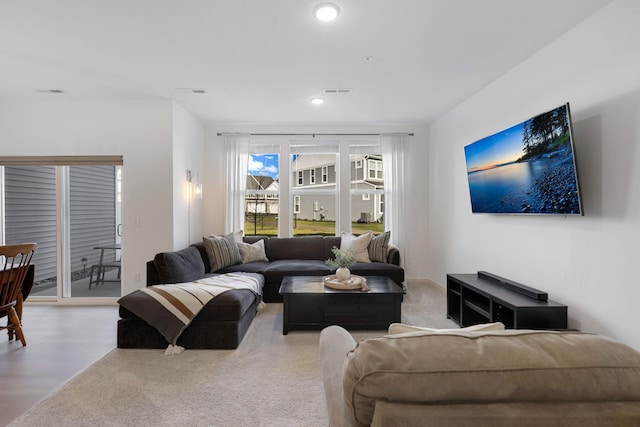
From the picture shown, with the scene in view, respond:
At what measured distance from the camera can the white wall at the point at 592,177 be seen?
2109mm

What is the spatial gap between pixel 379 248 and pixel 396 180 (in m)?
1.22

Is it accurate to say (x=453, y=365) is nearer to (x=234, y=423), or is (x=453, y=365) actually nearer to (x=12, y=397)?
(x=234, y=423)

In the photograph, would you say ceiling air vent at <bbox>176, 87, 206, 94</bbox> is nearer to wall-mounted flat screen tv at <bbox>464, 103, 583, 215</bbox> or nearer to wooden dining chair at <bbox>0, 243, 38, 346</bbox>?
wooden dining chair at <bbox>0, 243, 38, 346</bbox>

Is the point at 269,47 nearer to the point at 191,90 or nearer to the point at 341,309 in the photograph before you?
the point at 191,90

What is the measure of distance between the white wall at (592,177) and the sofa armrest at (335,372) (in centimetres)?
207

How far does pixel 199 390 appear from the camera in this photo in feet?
7.25

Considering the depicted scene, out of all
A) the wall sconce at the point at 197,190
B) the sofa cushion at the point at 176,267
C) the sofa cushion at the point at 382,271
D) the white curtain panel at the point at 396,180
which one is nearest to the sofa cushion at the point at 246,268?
the sofa cushion at the point at 176,267

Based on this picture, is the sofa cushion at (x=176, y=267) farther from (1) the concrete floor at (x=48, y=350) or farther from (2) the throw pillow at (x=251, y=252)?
(2) the throw pillow at (x=251, y=252)

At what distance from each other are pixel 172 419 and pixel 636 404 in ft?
6.88

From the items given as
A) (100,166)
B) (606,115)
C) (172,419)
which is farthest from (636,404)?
(100,166)

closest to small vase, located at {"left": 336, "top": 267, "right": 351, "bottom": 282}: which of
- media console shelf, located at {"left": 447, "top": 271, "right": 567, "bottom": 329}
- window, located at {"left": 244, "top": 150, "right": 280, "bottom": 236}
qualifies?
media console shelf, located at {"left": 447, "top": 271, "right": 567, "bottom": 329}

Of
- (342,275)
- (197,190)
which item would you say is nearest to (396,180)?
(342,275)

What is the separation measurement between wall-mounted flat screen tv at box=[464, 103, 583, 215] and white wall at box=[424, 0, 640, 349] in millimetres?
161

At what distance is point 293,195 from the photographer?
18.4 ft
